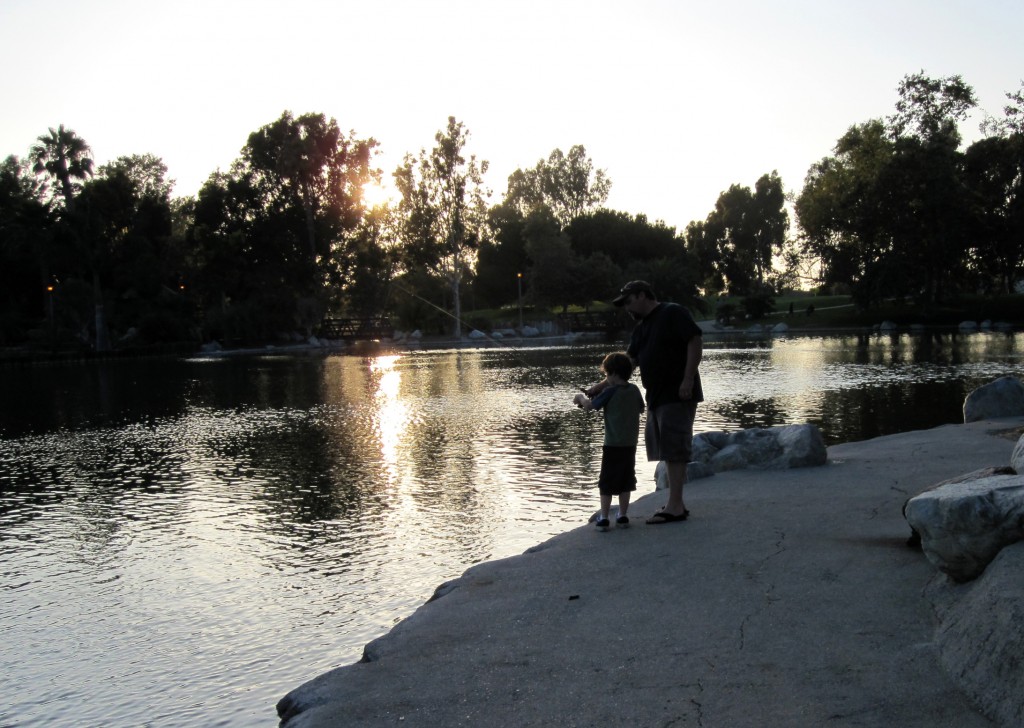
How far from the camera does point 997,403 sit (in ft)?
42.9

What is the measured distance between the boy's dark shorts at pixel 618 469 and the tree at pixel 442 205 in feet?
222

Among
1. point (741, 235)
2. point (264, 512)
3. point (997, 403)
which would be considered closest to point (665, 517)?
point (264, 512)

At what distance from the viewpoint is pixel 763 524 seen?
6.95 m

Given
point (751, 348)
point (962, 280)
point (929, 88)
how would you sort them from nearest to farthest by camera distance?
point (751, 348)
point (929, 88)
point (962, 280)

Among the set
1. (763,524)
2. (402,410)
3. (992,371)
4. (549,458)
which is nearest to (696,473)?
(763,524)

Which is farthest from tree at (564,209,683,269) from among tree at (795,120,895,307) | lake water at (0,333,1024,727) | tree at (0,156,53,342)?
lake water at (0,333,1024,727)

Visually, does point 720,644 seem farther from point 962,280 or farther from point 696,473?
point 962,280

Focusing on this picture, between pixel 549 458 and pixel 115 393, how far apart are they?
Answer: 20464 millimetres

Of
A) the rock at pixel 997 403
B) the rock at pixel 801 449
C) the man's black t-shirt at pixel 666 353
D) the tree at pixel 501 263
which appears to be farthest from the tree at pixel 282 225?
the man's black t-shirt at pixel 666 353

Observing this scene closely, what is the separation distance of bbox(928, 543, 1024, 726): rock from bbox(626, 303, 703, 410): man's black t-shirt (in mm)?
3065

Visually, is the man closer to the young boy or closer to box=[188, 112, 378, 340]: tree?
the young boy

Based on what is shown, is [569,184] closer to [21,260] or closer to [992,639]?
[21,260]

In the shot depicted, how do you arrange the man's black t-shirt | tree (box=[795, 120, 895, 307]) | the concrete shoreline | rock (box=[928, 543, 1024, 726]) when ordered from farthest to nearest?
tree (box=[795, 120, 895, 307]) < the man's black t-shirt < the concrete shoreline < rock (box=[928, 543, 1024, 726])

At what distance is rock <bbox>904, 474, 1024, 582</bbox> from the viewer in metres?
4.23
